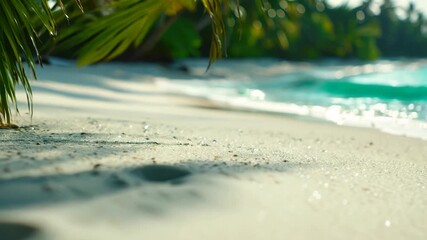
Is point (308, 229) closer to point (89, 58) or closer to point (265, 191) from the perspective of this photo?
point (265, 191)

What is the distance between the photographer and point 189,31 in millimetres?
16844

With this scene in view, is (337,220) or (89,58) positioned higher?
(89,58)

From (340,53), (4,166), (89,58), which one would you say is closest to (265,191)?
(4,166)

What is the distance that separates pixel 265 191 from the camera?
5.27 ft

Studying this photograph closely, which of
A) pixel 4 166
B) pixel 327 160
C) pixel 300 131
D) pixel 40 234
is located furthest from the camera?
pixel 300 131

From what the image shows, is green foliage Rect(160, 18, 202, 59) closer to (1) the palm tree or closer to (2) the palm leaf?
(1) the palm tree

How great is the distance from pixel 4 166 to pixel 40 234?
492mm

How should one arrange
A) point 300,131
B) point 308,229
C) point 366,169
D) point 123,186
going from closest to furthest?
point 308,229 → point 123,186 → point 366,169 → point 300,131

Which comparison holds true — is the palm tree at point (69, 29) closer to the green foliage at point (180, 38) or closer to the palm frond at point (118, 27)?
the palm frond at point (118, 27)

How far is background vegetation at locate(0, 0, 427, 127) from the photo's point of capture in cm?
209

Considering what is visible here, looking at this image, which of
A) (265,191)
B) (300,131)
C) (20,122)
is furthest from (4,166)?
(300,131)

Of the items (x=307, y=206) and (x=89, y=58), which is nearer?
(x=307, y=206)

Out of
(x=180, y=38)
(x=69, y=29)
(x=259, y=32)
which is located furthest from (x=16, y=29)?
(x=259, y=32)

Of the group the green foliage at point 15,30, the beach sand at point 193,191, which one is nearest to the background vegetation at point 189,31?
the green foliage at point 15,30
